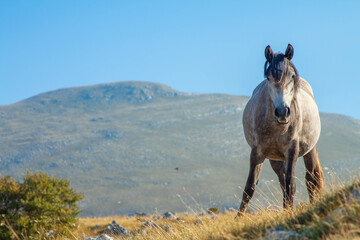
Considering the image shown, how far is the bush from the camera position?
24562 millimetres

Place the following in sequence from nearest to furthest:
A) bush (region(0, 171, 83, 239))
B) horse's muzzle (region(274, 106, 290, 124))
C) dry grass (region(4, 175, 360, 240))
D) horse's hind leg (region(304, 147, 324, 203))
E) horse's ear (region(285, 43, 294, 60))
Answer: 1. dry grass (region(4, 175, 360, 240))
2. horse's muzzle (region(274, 106, 290, 124))
3. horse's ear (region(285, 43, 294, 60))
4. horse's hind leg (region(304, 147, 324, 203))
5. bush (region(0, 171, 83, 239))

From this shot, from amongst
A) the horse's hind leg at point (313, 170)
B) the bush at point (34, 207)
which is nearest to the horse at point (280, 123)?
the horse's hind leg at point (313, 170)

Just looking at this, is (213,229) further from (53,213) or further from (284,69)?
(53,213)

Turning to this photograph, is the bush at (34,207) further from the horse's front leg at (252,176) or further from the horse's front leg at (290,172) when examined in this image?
the horse's front leg at (290,172)

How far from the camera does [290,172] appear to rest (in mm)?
7289

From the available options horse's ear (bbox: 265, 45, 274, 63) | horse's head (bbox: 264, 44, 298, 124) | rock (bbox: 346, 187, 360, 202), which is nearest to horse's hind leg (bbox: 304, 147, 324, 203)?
horse's head (bbox: 264, 44, 298, 124)

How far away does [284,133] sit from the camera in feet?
24.0

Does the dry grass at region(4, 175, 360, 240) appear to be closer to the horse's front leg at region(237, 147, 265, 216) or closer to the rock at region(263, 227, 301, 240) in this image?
the rock at region(263, 227, 301, 240)

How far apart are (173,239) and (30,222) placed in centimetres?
2061

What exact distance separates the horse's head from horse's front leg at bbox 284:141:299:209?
86cm

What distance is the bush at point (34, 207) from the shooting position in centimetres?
2456

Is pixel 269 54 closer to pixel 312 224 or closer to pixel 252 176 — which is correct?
pixel 252 176

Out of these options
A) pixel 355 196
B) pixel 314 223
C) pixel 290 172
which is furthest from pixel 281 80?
pixel 314 223

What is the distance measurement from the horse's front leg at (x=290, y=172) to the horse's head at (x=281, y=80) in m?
0.86
